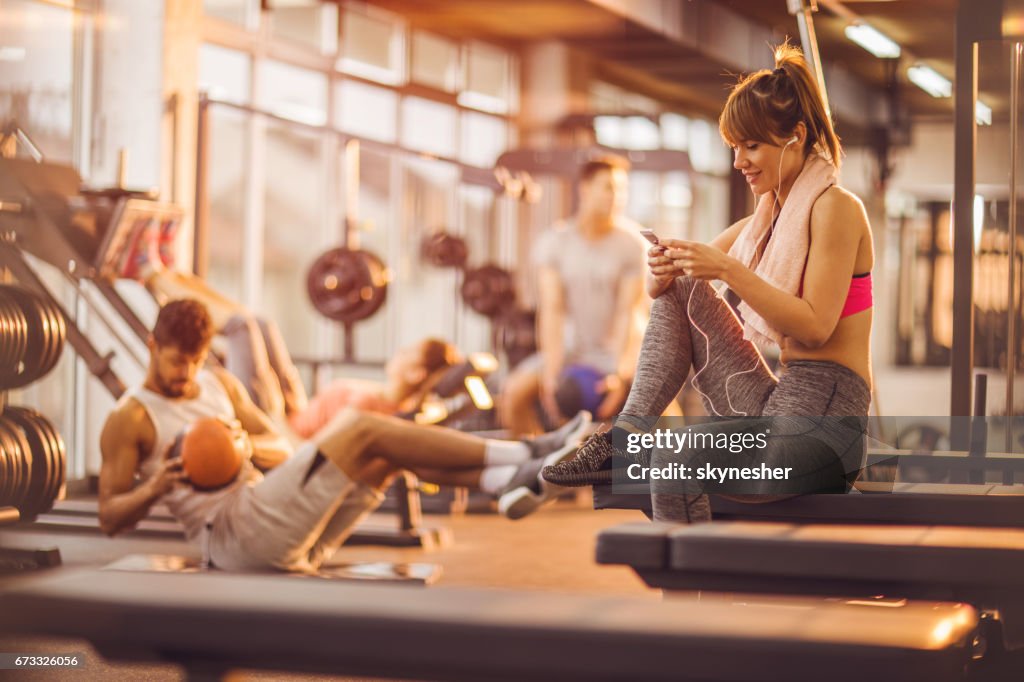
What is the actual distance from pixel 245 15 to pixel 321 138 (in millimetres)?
1122

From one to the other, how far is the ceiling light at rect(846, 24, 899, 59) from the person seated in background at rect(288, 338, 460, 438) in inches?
73.4

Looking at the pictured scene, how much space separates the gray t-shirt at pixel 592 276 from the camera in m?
5.28

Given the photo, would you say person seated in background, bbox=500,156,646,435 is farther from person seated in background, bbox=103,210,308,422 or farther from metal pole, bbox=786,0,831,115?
metal pole, bbox=786,0,831,115

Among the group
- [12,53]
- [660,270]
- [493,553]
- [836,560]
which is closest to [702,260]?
[660,270]

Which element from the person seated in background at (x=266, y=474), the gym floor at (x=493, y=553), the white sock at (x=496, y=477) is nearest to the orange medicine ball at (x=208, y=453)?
the person seated in background at (x=266, y=474)

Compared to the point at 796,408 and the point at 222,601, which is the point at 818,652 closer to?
the point at 222,601

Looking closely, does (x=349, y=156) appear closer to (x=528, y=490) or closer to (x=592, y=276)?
(x=592, y=276)

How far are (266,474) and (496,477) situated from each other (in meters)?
0.56

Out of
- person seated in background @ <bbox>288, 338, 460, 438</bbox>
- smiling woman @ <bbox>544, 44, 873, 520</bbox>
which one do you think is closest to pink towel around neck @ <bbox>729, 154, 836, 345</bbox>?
smiling woman @ <bbox>544, 44, 873, 520</bbox>

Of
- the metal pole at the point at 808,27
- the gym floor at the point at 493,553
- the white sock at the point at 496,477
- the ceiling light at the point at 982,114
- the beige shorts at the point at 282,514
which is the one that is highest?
the metal pole at the point at 808,27

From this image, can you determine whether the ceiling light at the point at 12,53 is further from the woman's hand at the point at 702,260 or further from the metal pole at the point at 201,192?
the woman's hand at the point at 702,260

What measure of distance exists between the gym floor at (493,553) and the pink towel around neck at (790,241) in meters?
1.24

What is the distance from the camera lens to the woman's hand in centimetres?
218

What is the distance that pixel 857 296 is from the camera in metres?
2.26
